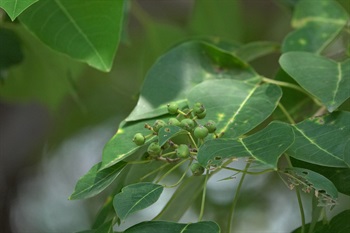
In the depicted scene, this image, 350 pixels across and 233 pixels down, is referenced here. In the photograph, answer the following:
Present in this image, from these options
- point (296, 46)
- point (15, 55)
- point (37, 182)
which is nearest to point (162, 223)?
point (296, 46)

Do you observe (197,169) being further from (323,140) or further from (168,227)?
(323,140)

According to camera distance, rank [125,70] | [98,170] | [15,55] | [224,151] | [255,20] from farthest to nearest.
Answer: [255,20]
[125,70]
[15,55]
[98,170]
[224,151]

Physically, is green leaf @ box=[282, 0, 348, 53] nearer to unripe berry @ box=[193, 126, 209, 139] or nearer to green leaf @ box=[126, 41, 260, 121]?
green leaf @ box=[126, 41, 260, 121]

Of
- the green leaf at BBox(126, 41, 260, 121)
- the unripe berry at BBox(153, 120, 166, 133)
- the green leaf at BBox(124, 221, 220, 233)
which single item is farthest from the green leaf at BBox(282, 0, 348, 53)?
the green leaf at BBox(124, 221, 220, 233)

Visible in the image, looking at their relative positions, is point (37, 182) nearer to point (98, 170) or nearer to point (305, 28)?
point (305, 28)

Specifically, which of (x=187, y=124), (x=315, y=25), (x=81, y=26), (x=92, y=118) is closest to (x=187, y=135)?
(x=187, y=124)

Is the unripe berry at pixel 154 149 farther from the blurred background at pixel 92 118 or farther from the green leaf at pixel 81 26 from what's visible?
the blurred background at pixel 92 118
